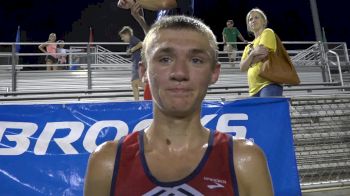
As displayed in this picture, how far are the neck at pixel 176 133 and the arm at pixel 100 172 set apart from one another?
0.19 metres

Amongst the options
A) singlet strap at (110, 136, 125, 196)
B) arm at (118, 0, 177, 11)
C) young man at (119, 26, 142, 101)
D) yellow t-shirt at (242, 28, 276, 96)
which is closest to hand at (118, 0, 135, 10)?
arm at (118, 0, 177, 11)

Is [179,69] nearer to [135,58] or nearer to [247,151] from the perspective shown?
[247,151]

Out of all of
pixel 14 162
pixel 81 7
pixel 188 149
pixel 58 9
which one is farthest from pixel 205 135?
pixel 58 9

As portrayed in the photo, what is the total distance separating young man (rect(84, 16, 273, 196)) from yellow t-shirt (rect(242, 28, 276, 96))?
3.21 m

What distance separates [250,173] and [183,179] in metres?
0.27

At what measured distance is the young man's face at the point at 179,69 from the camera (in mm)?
1451

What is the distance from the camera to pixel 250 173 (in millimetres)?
1514

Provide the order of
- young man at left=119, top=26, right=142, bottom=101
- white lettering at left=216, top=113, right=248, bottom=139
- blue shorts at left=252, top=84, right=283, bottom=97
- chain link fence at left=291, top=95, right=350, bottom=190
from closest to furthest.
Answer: white lettering at left=216, top=113, right=248, bottom=139, blue shorts at left=252, top=84, right=283, bottom=97, chain link fence at left=291, top=95, right=350, bottom=190, young man at left=119, top=26, right=142, bottom=101

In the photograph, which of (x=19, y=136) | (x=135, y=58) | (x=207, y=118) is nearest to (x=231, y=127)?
(x=207, y=118)

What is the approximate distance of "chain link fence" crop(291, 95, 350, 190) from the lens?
212 inches

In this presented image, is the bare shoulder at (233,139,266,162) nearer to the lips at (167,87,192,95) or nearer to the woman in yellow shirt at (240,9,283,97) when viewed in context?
the lips at (167,87,192,95)

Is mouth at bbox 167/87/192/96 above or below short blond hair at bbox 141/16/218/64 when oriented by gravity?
below

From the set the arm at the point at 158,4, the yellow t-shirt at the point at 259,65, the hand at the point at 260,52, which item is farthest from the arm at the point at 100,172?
the yellow t-shirt at the point at 259,65

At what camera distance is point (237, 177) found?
4.94 ft
